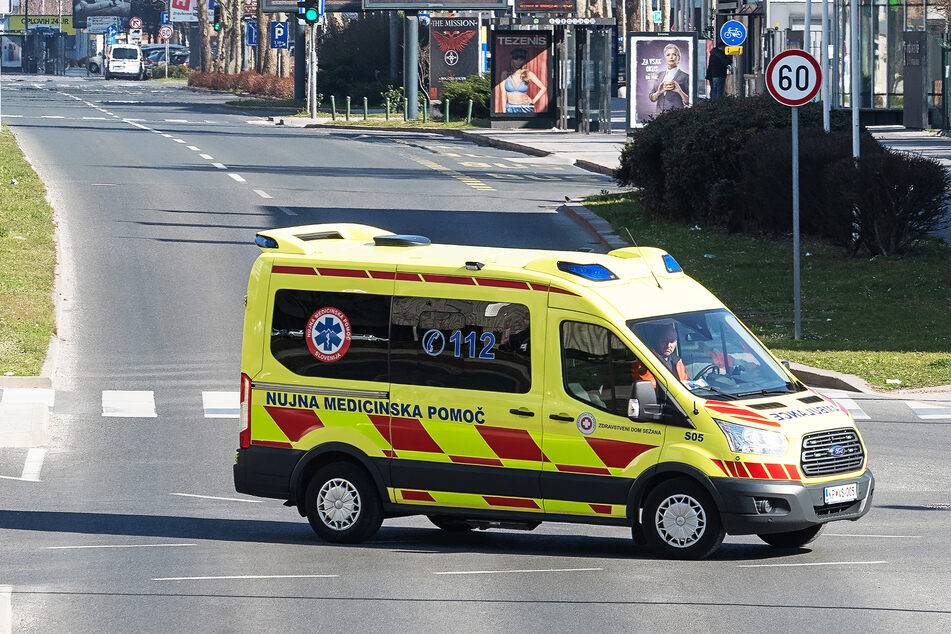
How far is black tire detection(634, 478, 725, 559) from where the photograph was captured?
10.3 meters

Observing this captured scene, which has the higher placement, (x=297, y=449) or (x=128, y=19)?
(x=128, y=19)

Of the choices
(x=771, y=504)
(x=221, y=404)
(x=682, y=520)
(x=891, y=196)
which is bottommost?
(x=221, y=404)

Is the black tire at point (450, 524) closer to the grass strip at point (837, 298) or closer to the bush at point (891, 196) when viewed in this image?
the grass strip at point (837, 298)

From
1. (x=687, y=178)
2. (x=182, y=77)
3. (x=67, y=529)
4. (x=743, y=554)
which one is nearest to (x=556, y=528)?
(x=743, y=554)

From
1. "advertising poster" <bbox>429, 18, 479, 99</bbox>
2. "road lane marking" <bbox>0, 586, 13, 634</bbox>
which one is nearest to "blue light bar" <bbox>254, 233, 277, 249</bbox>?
"road lane marking" <bbox>0, 586, 13, 634</bbox>

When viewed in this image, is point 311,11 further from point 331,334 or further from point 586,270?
point 586,270

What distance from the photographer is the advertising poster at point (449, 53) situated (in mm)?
72500

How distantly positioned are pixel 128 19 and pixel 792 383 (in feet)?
596

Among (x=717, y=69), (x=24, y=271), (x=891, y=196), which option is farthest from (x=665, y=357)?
(x=717, y=69)

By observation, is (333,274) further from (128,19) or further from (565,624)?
(128,19)

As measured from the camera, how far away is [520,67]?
54.4 m

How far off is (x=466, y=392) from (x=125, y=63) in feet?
389

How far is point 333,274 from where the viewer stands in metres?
11.3

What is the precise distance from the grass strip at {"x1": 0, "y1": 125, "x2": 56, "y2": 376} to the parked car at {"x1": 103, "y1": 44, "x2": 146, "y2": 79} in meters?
91.1
